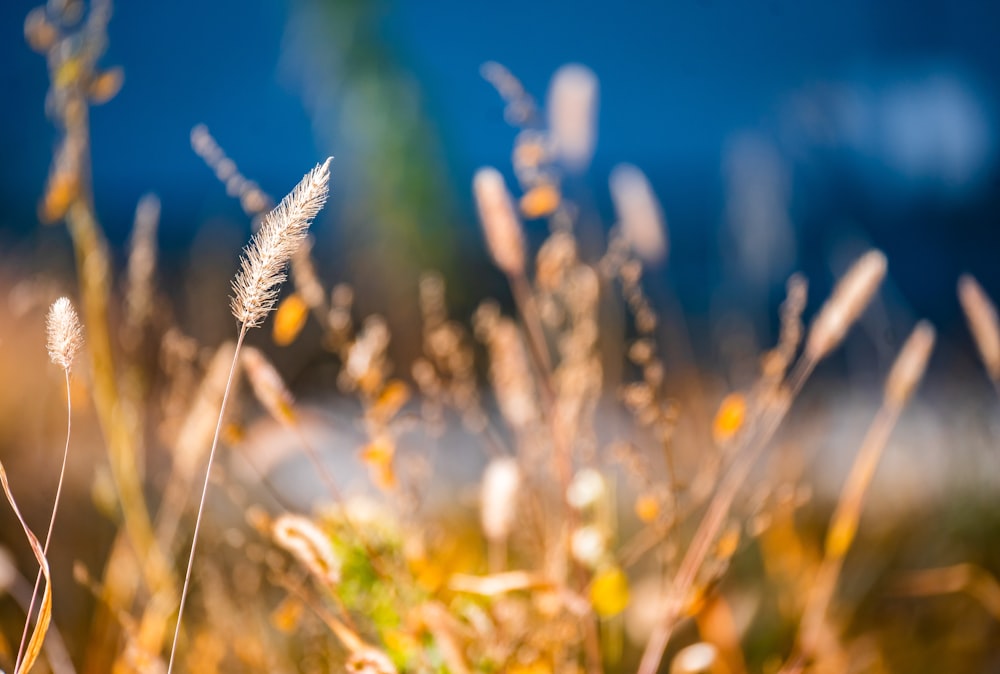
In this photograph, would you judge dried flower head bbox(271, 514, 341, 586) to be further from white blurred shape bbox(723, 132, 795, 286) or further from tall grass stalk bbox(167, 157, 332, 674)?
white blurred shape bbox(723, 132, 795, 286)

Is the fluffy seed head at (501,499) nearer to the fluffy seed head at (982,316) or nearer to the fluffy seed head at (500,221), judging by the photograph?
the fluffy seed head at (500,221)

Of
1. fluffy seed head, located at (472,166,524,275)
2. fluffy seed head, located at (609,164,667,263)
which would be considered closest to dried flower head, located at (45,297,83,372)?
fluffy seed head, located at (472,166,524,275)

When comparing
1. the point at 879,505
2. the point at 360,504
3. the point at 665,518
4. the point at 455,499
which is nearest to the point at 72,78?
the point at 360,504

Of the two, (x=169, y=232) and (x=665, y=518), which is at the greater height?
(x=169, y=232)

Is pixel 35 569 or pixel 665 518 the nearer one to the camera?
pixel 665 518

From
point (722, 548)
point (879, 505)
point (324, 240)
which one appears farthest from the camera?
point (324, 240)

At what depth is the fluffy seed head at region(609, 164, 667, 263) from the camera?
938mm

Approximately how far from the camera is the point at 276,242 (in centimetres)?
47

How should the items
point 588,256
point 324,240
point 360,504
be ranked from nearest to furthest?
point 360,504
point 588,256
point 324,240

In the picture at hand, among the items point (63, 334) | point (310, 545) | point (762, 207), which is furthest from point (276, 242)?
point (762, 207)

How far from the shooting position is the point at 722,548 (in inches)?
27.5

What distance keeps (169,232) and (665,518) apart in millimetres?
7328

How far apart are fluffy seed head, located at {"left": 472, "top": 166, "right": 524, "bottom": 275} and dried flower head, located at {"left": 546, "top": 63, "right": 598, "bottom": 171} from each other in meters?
0.15

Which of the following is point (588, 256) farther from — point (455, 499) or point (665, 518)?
point (665, 518)
